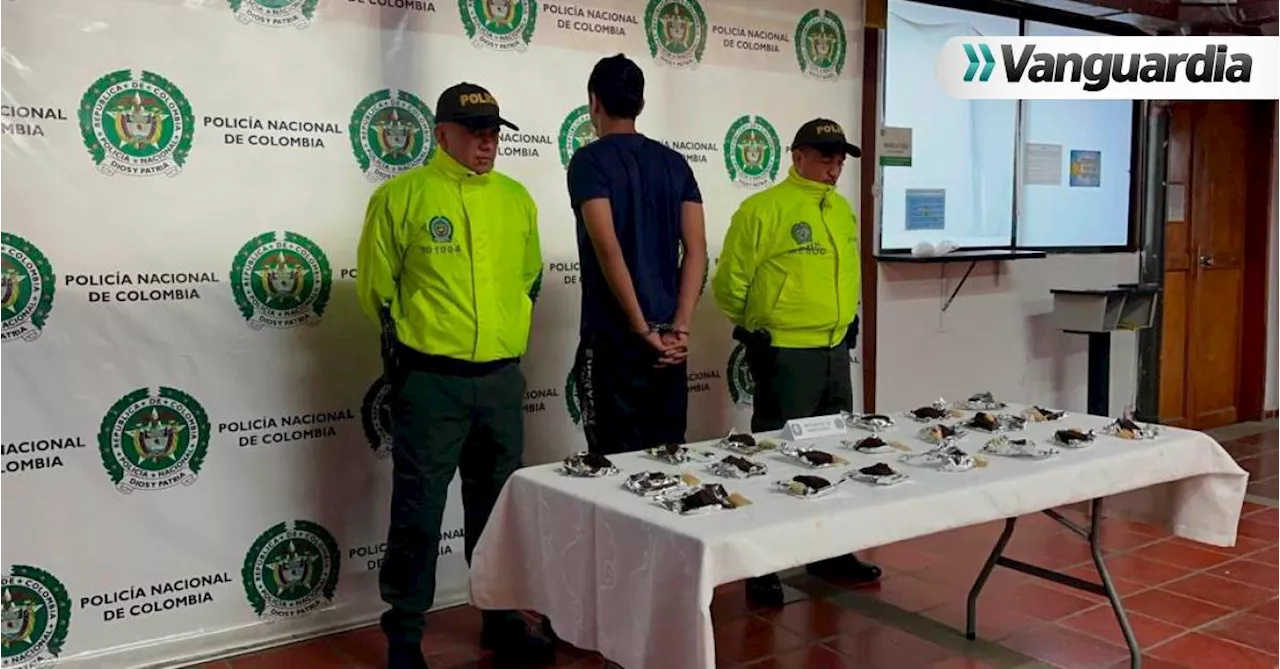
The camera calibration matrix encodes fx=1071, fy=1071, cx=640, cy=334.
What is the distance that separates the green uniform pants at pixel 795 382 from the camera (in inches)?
132

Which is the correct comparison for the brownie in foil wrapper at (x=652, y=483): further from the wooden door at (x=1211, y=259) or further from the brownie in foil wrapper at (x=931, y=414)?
the wooden door at (x=1211, y=259)

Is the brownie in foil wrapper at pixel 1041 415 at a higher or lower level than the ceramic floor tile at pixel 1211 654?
higher

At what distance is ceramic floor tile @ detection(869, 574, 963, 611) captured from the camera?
3.40 metres

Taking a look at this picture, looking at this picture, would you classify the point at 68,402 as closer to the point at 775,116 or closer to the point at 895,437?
the point at 895,437

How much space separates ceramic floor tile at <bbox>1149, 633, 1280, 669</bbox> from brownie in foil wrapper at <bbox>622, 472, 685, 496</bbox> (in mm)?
1752

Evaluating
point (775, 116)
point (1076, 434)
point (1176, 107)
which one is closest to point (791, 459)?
point (1076, 434)

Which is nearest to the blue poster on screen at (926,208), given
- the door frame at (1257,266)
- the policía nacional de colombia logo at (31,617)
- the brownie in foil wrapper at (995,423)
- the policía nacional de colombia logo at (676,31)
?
the policía nacional de colombia logo at (676,31)

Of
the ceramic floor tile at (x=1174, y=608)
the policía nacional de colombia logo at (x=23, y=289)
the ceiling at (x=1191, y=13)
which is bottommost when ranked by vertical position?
the ceramic floor tile at (x=1174, y=608)

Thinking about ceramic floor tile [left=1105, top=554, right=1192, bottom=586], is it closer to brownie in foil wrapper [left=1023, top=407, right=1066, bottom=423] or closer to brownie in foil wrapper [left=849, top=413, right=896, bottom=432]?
brownie in foil wrapper [left=1023, top=407, right=1066, bottom=423]

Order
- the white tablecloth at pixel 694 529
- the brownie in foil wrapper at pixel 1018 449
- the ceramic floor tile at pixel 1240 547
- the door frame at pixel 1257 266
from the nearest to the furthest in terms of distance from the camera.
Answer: the white tablecloth at pixel 694 529
the brownie in foil wrapper at pixel 1018 449
the ceramic floor tile at pixel 1240 547
the door frame at pixel 1257 266

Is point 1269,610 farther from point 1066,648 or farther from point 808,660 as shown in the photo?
point 808,660

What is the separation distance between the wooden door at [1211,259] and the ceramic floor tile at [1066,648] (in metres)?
3.45

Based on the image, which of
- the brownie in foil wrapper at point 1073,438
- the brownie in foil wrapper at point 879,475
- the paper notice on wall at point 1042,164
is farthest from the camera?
the paper notice on wall at point 1042,164

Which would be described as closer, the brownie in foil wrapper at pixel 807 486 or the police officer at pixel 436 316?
the brownie in foil wrapper at pixel 807 486
